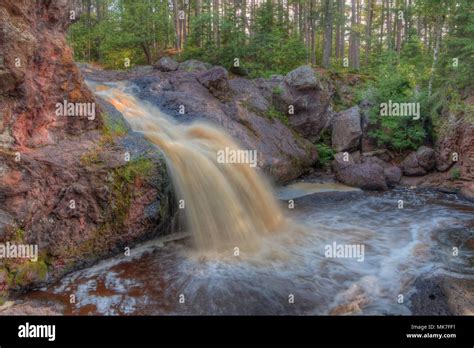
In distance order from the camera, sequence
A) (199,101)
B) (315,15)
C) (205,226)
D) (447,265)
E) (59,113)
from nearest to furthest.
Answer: (447,265) → (59,113) → (205,226) → (199,101) → (315,15)

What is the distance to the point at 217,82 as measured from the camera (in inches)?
497

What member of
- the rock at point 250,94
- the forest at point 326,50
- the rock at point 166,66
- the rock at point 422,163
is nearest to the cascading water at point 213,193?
the rock at point 250,94

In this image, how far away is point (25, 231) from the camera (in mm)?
5504

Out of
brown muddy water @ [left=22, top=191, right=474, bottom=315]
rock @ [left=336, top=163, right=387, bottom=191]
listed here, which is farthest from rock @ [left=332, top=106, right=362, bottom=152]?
brown muddy water @ [left=22, top=191, right=474, bottom=315]

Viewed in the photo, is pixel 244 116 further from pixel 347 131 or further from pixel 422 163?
pixel 422 163

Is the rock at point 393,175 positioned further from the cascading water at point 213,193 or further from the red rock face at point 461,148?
the cascading water at point 213,193

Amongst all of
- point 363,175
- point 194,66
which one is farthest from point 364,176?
point 194,66

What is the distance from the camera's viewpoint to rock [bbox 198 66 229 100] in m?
12.6

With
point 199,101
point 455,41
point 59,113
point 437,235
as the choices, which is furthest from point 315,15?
point 59,113

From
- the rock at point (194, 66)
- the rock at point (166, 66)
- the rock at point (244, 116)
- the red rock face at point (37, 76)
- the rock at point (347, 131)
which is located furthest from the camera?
the rock at point (194, 66)

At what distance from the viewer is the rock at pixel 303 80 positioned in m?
14.1

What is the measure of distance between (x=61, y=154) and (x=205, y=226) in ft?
10.1

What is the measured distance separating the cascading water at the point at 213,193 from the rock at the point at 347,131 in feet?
18.4
